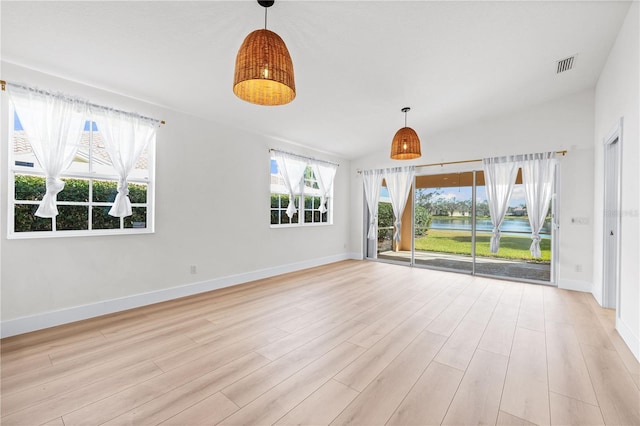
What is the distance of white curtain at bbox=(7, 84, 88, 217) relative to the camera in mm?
2605

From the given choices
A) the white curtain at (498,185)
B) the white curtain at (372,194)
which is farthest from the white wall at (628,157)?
the white curtain at (372,194)

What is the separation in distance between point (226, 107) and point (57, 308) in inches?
118

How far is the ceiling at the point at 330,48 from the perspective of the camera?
2223 millimetres

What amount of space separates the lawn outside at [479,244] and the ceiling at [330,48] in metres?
2.48

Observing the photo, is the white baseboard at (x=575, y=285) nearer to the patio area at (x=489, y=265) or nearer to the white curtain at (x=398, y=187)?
the patio area at (x=489, y=265)

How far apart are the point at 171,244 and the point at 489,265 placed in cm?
559

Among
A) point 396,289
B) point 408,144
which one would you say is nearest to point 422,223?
point 396,289

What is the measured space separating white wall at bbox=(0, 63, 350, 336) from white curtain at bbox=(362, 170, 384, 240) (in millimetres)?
1850

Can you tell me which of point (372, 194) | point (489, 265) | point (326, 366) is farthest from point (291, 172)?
point (489, 265)

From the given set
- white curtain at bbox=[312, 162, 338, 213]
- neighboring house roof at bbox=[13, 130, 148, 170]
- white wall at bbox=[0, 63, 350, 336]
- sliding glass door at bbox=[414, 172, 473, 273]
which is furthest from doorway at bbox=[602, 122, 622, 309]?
neighboring house roof at bbox=[13, 130, 148, 170]

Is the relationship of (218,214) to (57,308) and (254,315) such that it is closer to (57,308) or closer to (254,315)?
(254,315)

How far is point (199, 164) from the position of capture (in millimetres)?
3930

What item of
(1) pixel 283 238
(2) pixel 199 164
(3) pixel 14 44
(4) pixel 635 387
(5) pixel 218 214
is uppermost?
(3) pixel 14 44

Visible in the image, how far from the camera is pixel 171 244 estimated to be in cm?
366
